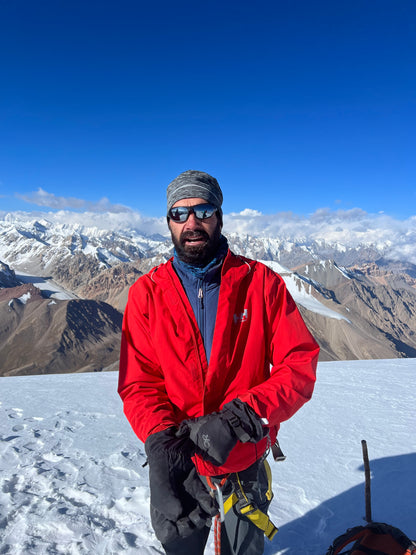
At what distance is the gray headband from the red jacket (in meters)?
0.58

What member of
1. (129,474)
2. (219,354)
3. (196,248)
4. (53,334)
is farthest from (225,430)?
(53,334)

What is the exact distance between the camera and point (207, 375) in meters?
2.55

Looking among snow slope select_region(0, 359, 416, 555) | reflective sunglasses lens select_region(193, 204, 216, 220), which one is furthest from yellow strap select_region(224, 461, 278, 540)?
reflective sunglasses lens select_region(193, 204, 216, 220)

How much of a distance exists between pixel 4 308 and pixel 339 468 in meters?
176

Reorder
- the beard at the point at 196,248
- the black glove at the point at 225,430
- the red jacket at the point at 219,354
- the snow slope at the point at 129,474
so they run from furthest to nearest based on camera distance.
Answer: the snow slope at the point at 129,474, the beard at the point at 196,248, the red jacket at the point at 219,354, the black glove at the point at 225,430

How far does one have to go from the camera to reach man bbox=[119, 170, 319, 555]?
2.36 m

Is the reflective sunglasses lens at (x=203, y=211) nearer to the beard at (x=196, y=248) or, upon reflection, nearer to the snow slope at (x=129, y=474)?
the beard at (x=196, y=248)

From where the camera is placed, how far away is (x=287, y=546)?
356 centimetres

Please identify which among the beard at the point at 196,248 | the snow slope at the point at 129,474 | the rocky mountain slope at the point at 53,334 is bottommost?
the rocky mountain slope at the point at 53,334

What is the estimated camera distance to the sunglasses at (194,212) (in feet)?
9.37

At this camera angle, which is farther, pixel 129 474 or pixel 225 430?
pixel 129 474

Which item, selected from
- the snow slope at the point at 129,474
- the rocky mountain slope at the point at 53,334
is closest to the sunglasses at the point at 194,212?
the snow slope at the point at 129,474

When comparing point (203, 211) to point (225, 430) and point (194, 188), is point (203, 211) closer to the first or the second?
point (194, 188)

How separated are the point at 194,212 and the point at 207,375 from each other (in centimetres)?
135
